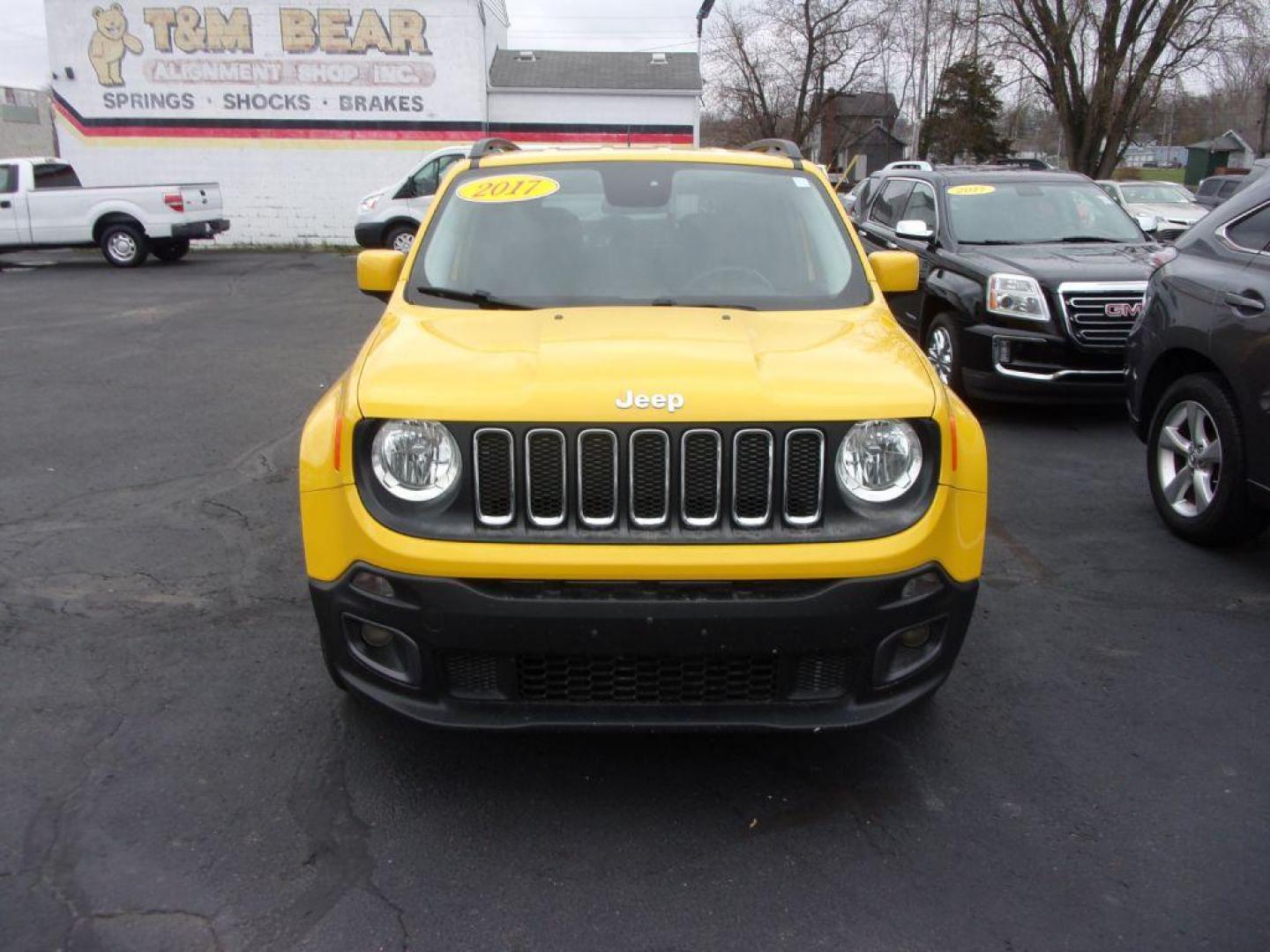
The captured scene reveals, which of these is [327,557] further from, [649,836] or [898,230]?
[898,230]

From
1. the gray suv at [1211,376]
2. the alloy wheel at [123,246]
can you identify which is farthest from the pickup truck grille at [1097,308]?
the alloy wheel at [123,246]

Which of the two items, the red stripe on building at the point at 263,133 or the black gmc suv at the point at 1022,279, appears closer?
the black gmc suv at the point at 1022,279

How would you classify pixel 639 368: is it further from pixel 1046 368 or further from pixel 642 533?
pixel 1046 368

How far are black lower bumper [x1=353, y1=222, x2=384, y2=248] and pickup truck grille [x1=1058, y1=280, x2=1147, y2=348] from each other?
12906 millimetres

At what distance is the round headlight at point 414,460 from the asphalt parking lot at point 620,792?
927mm

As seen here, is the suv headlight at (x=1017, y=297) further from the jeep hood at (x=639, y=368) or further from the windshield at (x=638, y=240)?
the jeep hood at (x=639, y=368)

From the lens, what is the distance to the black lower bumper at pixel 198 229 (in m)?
19.1

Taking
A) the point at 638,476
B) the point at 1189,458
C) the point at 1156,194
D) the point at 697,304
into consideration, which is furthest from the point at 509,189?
the point at 1156,194

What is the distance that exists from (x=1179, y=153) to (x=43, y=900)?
102906mm

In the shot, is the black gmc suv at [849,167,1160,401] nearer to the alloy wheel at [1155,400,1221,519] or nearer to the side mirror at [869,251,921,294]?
the alloy wheel at [1155,400,1221,519]

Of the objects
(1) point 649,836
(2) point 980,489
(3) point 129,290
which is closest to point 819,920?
(1) point 649,836

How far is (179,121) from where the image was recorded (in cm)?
2425

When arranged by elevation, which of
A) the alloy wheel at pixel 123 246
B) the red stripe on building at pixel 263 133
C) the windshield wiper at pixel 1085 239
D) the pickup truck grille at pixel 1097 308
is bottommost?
the alloy wheel at pixel 123 246

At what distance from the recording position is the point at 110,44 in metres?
23.8
